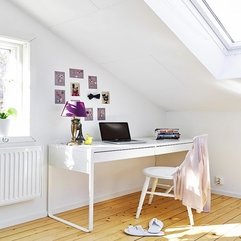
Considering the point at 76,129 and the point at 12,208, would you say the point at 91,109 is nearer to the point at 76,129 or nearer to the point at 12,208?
the point at 76,129

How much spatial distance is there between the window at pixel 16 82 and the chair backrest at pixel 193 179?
57.1 inches

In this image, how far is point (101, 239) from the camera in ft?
8.00

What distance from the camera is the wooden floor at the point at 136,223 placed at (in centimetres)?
250

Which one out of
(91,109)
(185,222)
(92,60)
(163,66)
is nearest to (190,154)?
(185,222)

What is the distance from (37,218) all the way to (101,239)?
2.55 ft

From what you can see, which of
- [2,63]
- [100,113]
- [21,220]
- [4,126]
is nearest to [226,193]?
[100,113]

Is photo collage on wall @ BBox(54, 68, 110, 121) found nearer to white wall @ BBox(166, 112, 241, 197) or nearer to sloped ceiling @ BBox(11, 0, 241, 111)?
sloped ceiling @ BBox(11, 0, 241, 111)

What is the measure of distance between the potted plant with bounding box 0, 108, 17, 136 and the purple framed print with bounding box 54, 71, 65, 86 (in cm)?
51

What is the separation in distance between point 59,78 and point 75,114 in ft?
1.48

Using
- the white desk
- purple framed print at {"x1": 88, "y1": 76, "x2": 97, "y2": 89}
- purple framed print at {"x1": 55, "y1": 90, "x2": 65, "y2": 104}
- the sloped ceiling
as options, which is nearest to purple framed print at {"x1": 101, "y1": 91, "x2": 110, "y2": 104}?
purple framed print at {"x1": 88, "y1": 76, "x2": 97, "y2": 89}

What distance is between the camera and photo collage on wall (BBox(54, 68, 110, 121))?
305 cm

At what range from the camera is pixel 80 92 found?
3.24 m

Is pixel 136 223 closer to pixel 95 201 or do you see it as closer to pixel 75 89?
pixel 95 201

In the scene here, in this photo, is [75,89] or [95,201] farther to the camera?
[95,201]
